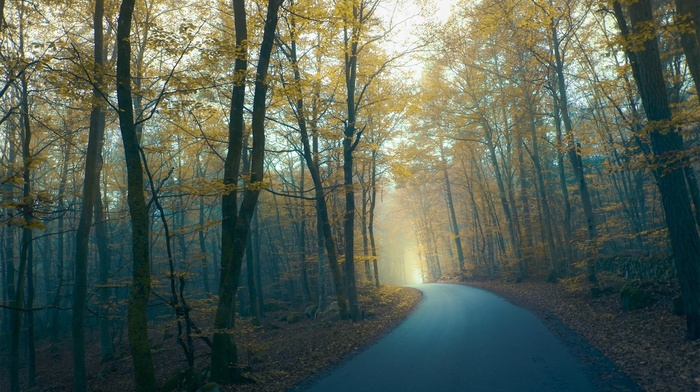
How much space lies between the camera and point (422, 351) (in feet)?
30.6

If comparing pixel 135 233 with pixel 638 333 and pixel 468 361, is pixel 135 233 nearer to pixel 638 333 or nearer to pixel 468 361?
pixel 468 361

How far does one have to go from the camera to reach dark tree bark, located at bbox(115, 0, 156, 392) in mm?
7480

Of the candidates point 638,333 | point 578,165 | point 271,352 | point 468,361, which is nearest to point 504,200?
point 578,165

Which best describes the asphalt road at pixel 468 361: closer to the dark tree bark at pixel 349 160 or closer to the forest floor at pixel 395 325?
the forest floor at pixel 395 325

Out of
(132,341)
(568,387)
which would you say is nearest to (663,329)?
(568,387)

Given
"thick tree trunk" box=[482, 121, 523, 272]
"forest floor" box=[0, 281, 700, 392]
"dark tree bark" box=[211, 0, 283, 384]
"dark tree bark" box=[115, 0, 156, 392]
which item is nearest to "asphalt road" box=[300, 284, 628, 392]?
"forest floor" box=[0, 281, 700, 392]

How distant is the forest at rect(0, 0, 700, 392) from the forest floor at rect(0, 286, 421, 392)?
554 millimetres

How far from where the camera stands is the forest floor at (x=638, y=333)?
6.06 meters

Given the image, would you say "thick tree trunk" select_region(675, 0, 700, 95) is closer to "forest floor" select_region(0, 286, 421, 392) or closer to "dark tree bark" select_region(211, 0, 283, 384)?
"dark tree bark" select_region(211, 0, 283, 384)

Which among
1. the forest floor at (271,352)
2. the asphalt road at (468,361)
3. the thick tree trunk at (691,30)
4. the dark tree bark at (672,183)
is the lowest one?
the forest floor at (271,352)

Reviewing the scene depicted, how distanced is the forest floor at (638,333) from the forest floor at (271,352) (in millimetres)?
5252

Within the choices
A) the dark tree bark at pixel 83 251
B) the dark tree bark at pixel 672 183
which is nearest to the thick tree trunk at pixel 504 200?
the dark tree bark at pixel 672 183

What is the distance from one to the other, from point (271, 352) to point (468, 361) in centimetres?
667

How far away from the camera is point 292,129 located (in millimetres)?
17625
